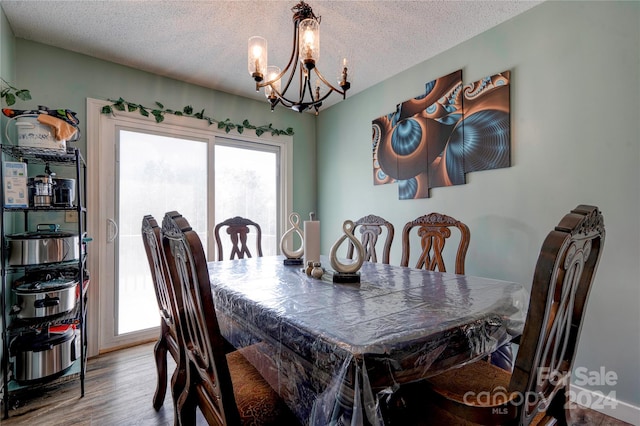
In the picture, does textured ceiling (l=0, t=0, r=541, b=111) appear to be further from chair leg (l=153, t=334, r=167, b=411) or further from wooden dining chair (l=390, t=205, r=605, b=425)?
chair leg (l=153, t=334, r=167, b=411)

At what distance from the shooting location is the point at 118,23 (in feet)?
6.98

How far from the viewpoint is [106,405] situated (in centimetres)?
181

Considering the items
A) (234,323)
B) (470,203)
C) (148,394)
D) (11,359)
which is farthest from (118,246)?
(470,203)

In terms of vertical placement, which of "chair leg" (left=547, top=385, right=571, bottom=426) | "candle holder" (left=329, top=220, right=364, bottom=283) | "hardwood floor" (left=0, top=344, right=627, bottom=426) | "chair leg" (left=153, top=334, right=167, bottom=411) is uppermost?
"candle holder" (left=329, top=220, right=364, bottom=283)

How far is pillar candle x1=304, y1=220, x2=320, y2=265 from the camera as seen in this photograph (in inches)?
66.4

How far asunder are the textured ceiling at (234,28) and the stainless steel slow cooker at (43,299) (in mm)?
1837

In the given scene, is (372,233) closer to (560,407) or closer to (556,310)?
(560,407)

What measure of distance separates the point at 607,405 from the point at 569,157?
150 centimetres

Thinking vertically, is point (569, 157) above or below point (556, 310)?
above

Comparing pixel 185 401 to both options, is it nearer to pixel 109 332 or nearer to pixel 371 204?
pixel 109 332

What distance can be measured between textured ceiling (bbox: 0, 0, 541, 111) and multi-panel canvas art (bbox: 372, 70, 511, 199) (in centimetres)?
42

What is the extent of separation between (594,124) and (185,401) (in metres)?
2.62

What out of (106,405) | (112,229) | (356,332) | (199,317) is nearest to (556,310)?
(356,332)

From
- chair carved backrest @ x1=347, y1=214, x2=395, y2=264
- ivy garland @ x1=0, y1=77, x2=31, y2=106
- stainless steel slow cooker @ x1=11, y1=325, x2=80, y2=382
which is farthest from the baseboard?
ivy garland @ x1=0, y1=77, x2=31, y2=106
